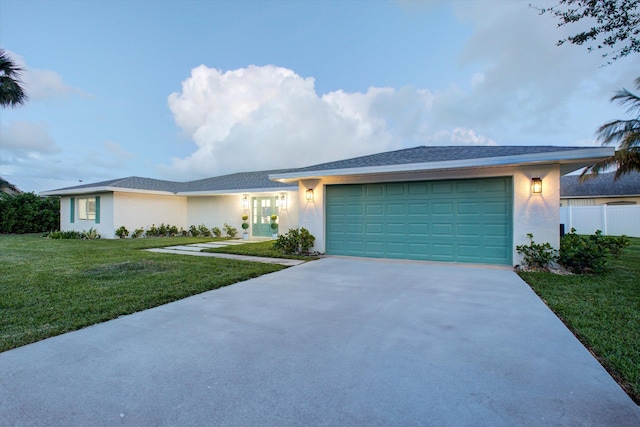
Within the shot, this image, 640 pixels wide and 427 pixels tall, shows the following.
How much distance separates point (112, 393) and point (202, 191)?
14449 millimetres

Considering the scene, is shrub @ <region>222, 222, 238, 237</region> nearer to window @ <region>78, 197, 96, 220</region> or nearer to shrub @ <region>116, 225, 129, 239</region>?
shrub @ <region>116, 225, 129, 239</region>

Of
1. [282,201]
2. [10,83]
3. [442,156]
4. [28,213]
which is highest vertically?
[10,83]

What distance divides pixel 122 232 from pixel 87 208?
10.1ft

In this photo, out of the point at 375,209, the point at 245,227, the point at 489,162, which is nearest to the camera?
the point at 489,162

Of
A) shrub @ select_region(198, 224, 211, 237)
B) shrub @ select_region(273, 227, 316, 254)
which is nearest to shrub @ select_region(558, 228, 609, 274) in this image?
shrub @ select_region(273, 227, 316, 254)

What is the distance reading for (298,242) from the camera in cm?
959

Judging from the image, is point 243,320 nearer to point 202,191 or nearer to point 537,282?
point 537,282

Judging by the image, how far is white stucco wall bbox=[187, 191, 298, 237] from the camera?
46.5 feet

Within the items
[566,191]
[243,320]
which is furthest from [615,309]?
[566,191]

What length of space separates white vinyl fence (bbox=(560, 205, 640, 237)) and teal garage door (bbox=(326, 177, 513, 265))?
11.5 meters

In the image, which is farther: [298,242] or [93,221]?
[93,221]

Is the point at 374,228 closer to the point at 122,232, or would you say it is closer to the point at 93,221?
the point at 122,232

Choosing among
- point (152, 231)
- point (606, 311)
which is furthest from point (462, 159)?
point (152, 231)

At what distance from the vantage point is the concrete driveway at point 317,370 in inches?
77.9
